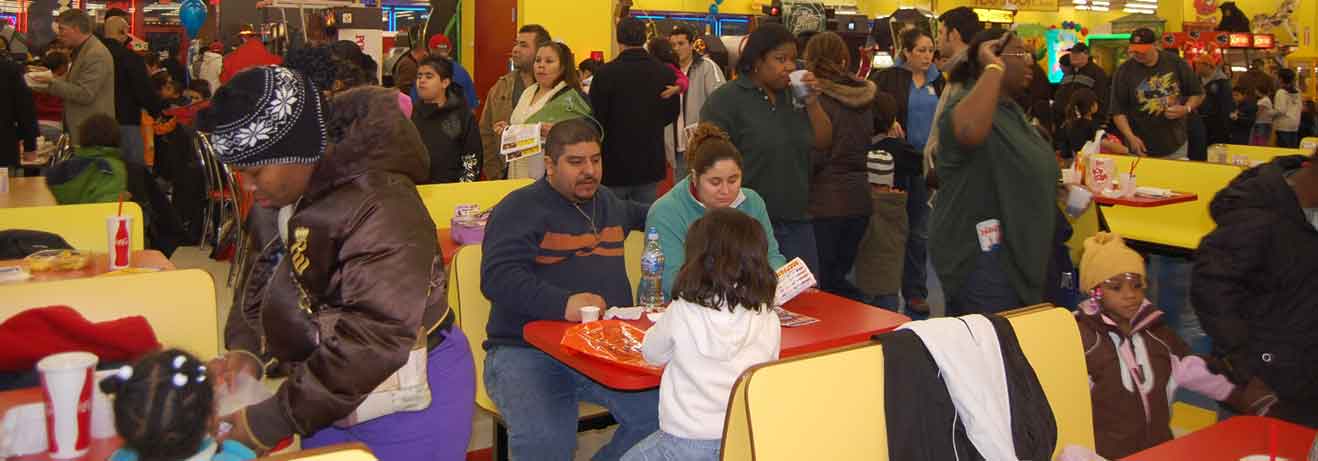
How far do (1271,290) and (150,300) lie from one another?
3129mm

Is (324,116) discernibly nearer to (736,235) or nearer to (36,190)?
(736,235)

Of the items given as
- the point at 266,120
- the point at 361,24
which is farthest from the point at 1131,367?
the point at 361,24

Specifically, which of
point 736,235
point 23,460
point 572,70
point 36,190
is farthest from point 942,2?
point 23,460

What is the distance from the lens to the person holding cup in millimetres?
3607

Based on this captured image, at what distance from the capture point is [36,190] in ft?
17.7

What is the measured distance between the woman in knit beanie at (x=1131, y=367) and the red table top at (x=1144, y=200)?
288 centimetres

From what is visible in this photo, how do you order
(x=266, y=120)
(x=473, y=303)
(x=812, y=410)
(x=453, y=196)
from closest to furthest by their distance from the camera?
(x=266, y=120) < (x=812, y=410) < (x=473, y=303) < (x=453, y=196)

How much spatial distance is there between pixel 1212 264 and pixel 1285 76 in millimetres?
13248

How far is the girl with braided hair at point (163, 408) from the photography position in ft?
5.99

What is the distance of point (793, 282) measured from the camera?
11.2 feet

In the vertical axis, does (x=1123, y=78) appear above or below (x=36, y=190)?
above

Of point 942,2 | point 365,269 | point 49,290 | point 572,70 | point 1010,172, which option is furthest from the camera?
point 942,2

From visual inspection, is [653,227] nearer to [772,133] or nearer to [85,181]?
[772,133]

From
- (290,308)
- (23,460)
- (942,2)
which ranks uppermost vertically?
(942,2)
